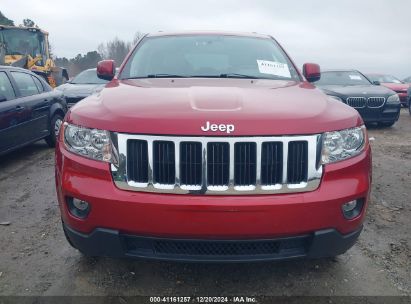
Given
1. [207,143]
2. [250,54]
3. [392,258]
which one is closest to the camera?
[207,143]

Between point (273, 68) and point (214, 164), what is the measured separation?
5.51ft

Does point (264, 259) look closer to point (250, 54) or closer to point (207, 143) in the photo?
point (207, 143)

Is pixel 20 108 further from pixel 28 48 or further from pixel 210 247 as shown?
pixel 28 48

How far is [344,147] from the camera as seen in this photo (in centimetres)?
223

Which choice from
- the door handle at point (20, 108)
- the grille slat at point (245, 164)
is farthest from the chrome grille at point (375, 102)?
the grille slat at point (245, 164)

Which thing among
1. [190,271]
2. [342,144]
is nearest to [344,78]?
[342,144]

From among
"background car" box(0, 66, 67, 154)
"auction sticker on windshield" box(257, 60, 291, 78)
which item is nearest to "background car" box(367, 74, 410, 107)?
"background car" box(0, 66, 67, 154)

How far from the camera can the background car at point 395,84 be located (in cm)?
1440

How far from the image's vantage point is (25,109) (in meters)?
5.86

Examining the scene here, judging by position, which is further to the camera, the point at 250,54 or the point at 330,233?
the point at 250,54

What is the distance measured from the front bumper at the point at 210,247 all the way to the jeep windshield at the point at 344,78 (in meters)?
8.53

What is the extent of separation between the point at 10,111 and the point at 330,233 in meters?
4.93

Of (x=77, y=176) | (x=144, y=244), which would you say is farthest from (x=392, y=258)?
(x=77, y=176)

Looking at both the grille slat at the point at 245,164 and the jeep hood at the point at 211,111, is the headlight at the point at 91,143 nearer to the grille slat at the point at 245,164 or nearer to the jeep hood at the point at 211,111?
Answer: the jeep hood at the point at 211,111
